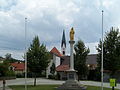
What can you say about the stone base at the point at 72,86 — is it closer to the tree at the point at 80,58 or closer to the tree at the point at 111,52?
Answer: the tree at the point at 111,52

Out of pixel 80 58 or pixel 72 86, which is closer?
pixel 72 86

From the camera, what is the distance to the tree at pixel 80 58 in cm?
4275

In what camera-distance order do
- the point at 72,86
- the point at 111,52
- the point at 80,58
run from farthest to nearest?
the point at 80,58, the point at 111,52, the point at 72,86

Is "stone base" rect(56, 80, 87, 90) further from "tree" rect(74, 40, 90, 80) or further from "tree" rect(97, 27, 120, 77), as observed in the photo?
"tree" rect(74, 40, 90, 80)

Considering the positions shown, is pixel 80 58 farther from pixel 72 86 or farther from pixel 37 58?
pixel 72 86

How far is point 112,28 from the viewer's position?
38406mm

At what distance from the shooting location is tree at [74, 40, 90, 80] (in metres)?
42.8

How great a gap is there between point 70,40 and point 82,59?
Answer: 804 centimetres

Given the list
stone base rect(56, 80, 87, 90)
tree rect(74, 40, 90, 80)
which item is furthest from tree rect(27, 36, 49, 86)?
tree rect(74, 40, 90, 80)

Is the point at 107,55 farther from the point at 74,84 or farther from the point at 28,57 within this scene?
the point at 28,57

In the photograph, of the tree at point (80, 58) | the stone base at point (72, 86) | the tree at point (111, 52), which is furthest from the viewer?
the tree at point (80, 58)

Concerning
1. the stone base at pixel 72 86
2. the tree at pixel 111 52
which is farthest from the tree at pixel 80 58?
the stone base at pixel 72 86

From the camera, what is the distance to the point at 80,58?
Result: 4288 cm

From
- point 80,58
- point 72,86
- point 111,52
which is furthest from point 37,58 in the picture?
point 111,52
